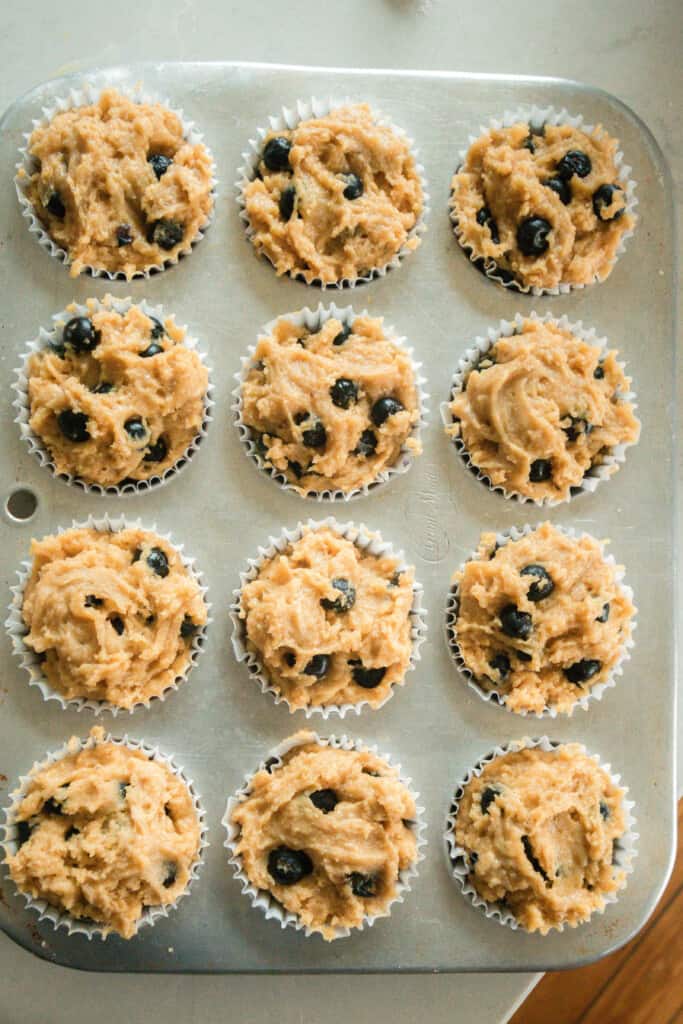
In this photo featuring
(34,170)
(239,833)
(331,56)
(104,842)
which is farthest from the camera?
(331,56)

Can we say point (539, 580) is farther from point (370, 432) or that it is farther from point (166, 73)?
point (166, 73)

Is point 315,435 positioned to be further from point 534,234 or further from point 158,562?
point 534,234

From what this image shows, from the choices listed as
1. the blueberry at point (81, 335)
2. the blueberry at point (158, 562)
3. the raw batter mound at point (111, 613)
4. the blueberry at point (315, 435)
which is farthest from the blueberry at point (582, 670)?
the blueberry at point (81, 335)

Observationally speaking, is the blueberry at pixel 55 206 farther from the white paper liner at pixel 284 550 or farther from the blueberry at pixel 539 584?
the blueberry at pixel 539 584

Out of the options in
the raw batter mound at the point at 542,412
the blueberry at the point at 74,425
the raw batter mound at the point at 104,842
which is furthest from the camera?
the raw batter mound at the point at 542,412

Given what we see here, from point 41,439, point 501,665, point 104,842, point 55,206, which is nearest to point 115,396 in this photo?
point 41,439
